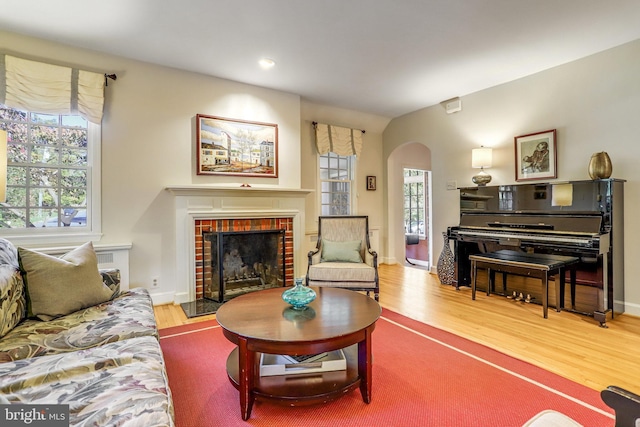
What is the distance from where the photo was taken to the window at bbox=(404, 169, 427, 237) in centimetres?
684

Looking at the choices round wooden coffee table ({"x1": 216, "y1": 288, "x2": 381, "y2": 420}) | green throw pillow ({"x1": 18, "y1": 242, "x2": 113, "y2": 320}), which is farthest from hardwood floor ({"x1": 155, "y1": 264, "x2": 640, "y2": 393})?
round wooden coffee table ({"x1": 216, "y1": 288, "x2": 381, "y2": 420})

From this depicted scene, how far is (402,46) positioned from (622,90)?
2.24m

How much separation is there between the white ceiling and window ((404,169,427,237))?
311cm

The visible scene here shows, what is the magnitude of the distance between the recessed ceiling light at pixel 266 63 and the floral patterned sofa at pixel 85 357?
251 cm

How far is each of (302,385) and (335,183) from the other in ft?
13.3

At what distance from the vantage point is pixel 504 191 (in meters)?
3.85

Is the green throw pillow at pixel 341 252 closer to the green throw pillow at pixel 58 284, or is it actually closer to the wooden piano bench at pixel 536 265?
the wooden piano bench at pixel 536 265

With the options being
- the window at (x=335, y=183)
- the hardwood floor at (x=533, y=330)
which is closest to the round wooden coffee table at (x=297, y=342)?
the hardwood floor at (x=533, y=330)

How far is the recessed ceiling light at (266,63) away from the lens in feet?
11.0

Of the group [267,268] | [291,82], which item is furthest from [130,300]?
[291,82]

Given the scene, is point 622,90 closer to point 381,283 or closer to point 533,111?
point 533,111

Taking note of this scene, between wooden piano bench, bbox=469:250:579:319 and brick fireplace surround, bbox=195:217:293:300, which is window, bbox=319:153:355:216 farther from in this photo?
wooden piano bench, bbox=469:250:579:319

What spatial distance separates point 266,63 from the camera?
3418 millimetres

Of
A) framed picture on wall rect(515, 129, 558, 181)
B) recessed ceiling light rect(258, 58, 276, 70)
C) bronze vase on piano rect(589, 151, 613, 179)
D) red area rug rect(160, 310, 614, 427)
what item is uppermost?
recessed ceiling light rect(258, 58, 276, 70)
